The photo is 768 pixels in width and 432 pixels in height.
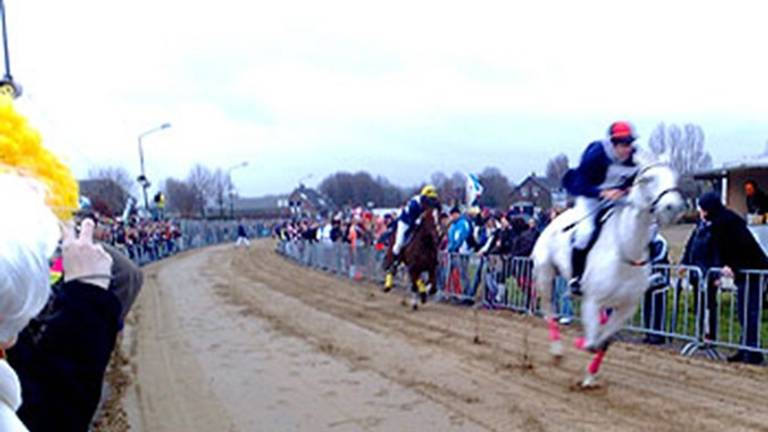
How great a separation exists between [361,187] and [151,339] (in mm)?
87274

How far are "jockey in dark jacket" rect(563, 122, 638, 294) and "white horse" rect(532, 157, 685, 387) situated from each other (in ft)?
0.72

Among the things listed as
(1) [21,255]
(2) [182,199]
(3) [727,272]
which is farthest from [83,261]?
(2) [182,199]

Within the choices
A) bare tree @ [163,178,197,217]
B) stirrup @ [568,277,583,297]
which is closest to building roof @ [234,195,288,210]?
bare tree @ [163,178,197,217]

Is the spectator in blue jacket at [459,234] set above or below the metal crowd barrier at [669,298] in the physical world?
above

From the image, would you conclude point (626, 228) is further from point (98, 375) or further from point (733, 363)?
point (98, 375)

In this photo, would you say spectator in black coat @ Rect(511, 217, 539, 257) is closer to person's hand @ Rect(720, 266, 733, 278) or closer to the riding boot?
person's hand @ Rect(720, 266, 733, 278)

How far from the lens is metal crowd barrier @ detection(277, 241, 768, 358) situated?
31.2 feet

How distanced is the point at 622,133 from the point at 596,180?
2.03 ft

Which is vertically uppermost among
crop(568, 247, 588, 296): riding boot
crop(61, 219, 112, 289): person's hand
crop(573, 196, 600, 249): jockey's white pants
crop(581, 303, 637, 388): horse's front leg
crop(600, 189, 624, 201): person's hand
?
crop(61, 219, 112, 289): person's hand

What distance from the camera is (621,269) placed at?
7.57 m

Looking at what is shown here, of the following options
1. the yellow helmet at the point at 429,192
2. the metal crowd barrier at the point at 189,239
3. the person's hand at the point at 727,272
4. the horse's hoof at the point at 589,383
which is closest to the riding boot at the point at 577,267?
the horse's hoof at the point at 589,383

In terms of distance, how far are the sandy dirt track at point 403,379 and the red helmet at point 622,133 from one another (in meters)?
2.75

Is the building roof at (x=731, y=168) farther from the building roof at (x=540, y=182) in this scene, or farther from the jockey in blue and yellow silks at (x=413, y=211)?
the building roof at (x=540, y=182)

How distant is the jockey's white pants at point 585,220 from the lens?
27.1ft
